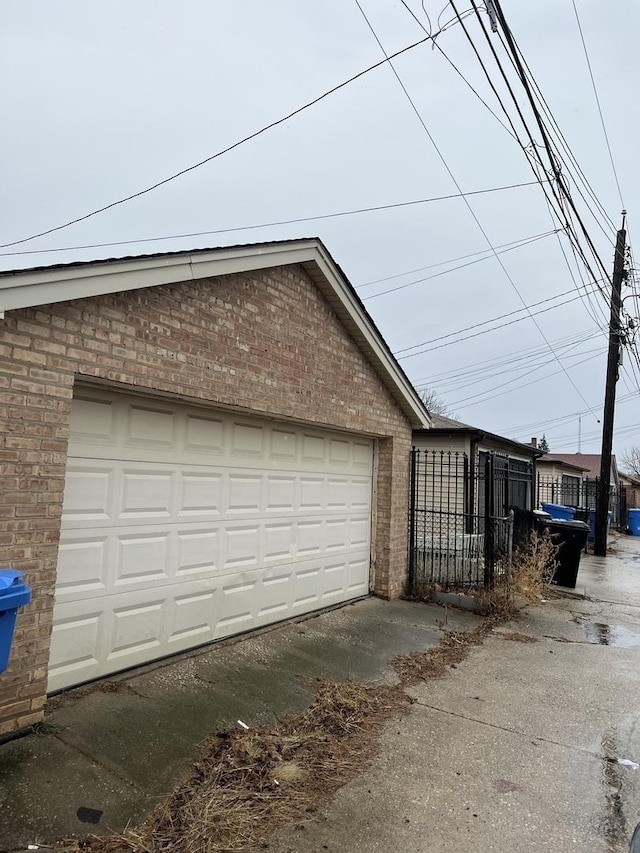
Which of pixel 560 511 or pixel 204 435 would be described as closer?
pixel 204 435

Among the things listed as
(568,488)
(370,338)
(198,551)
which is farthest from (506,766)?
(568,488)

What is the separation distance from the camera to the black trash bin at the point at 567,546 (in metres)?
9.86

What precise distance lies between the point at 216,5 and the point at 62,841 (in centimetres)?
733

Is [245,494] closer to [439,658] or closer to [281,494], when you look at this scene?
[281,494]

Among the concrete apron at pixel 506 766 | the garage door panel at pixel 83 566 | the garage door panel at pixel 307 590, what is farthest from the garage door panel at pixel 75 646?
the garage door panel at pixel 307 590

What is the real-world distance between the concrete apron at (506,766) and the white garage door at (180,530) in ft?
6.83

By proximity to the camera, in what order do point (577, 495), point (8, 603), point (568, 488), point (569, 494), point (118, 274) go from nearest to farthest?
point (8, 603)
point (118, 274)
point (577, 495)
point (568, 488)
point (569, 494)

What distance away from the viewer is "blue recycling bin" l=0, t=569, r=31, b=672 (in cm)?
274

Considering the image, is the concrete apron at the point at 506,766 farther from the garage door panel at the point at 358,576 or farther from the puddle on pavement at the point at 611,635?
the garage door panel at the point at 358,576

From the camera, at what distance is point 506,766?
3.65 m

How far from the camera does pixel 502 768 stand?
3.62 m

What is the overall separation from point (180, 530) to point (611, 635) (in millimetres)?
5654

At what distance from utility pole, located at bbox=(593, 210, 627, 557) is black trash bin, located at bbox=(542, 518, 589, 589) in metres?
6.02

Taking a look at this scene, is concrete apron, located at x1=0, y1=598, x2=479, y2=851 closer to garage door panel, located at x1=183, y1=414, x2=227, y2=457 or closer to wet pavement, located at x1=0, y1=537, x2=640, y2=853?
wet pavement, located at x1=0, y1=537, x2=640, y2=853
